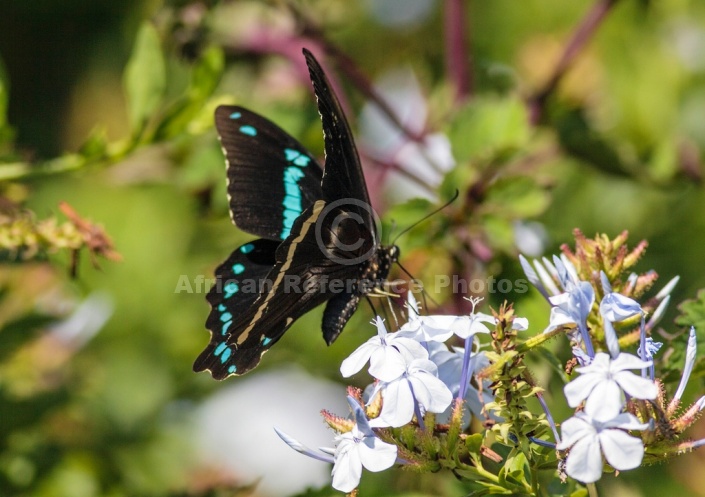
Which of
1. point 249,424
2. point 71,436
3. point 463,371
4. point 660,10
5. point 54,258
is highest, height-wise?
point 660,10

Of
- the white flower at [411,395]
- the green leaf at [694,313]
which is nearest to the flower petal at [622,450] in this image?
the white flower at [411,395]

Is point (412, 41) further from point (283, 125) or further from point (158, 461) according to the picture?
point (158, 461)

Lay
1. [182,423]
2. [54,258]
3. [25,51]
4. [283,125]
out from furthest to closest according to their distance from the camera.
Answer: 1. [25,51]
2. [182,423]
3. [283,125]
4. [54,258]

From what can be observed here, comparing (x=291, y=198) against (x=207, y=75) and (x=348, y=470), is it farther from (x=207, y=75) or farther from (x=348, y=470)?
(x=348, y=470)

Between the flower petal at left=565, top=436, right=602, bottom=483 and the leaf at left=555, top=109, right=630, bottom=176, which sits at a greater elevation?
the leaf at left=555, top=109, right=630, bottom=176

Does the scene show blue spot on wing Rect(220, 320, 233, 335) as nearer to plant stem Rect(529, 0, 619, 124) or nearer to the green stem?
the green stem

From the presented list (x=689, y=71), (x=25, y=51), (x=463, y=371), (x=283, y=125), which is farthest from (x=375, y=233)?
(x=25, y=51)

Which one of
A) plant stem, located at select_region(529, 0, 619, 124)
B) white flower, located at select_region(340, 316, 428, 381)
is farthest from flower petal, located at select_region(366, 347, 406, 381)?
plant stem, located at select_region(529, 0, 619, 124)
